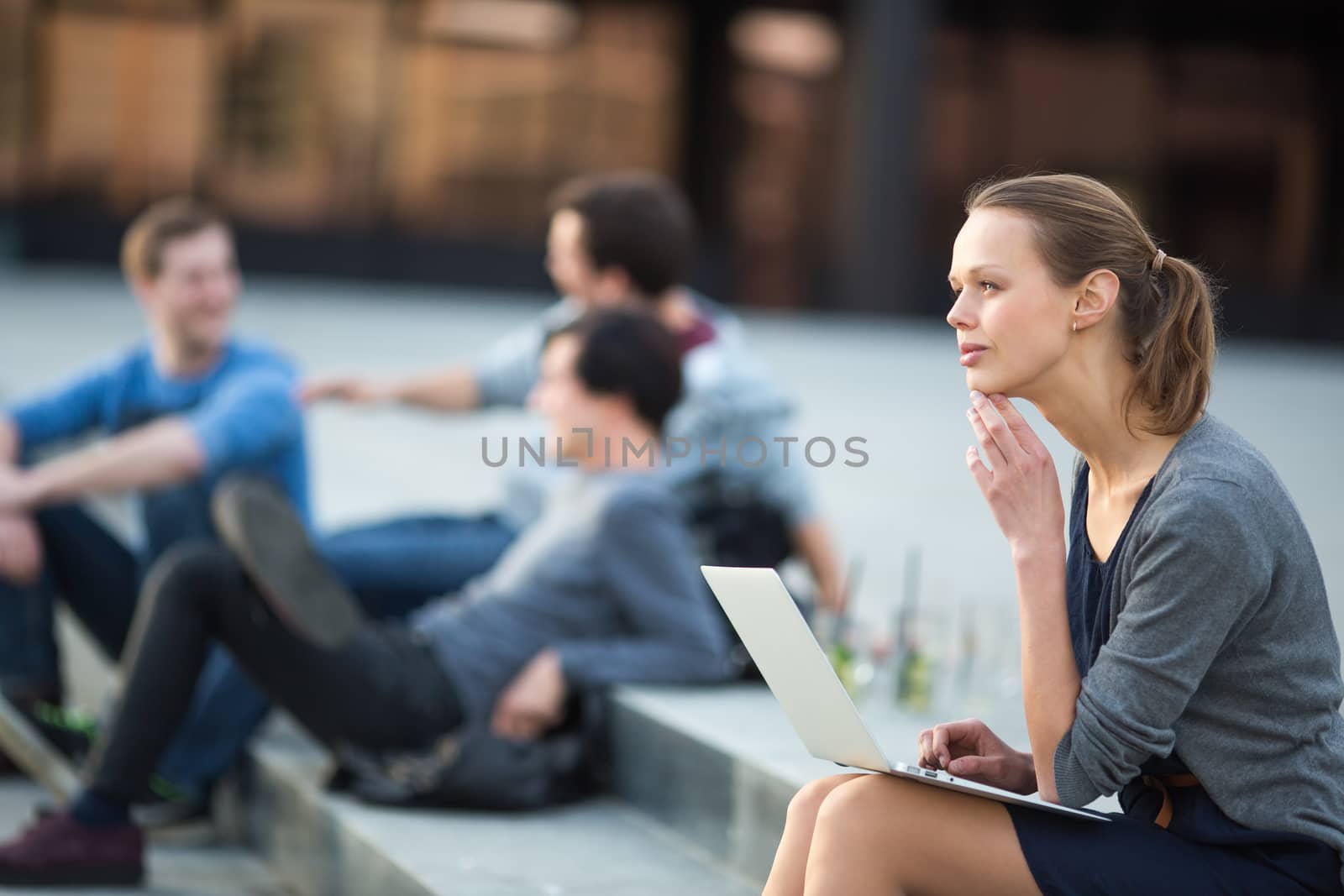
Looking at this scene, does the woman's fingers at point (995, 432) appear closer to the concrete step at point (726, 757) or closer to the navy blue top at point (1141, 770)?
the navy blue top at point (1141, 770)

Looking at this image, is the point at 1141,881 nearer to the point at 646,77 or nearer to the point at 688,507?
the point at 688,507

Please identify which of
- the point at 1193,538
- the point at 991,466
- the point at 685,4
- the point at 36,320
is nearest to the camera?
the point at 1193,538

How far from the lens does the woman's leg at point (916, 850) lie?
1762 millimetres

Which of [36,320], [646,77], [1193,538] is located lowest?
[36,320]

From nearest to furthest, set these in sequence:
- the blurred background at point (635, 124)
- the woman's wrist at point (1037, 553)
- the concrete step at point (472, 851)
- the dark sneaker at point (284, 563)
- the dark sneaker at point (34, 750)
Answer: the woman's wrist at point (1037, 553) → the concrete step at point (472, 851) → the dark sneaker at point (284, 563) → the dark sneaker at point (34, 750) → the blurred background at point (635, 124)

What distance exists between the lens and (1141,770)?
1817mm

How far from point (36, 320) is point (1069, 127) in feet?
35.9

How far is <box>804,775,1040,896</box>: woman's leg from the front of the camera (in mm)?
1762

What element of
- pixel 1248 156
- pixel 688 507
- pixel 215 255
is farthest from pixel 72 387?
pixel 1248 156

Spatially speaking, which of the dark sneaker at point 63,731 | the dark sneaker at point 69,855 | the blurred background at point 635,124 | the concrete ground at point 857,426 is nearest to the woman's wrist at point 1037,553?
the concrete ground at point 857,426

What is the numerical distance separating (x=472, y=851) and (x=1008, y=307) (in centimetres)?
155

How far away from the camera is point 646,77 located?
17.0 meters

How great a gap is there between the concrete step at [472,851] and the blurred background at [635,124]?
496 inches

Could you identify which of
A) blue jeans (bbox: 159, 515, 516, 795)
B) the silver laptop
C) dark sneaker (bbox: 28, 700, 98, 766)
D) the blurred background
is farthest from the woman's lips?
the blurred background
